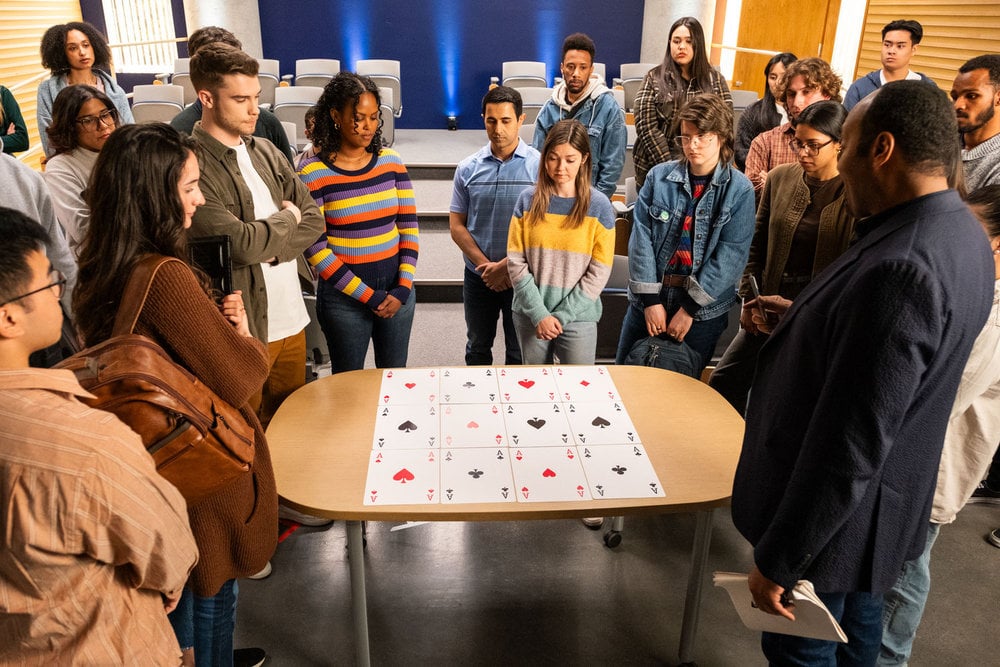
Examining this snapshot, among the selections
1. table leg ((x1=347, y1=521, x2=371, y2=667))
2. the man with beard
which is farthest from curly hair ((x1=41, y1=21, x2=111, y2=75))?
the man with beard

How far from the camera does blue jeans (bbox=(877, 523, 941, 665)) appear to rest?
75.2 inches

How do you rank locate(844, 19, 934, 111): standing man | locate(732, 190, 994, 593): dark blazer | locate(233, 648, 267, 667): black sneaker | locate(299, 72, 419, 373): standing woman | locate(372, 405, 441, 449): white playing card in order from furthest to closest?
locate(844, 19, 934, 111): standing man, locate(299, 72, 419, 373): standing woman, locate(233, 648, 267, 667): black sneaker, locate(372, 405, 441, 449): white playing card, locate(732, 190, 994, 593): dark blazer

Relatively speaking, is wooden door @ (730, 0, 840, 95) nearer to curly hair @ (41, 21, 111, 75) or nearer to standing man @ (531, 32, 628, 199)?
standing man @ (531, 32, 628, 199)

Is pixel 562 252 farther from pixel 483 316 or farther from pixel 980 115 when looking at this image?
pixel 980 115

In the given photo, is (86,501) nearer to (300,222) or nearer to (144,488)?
(144,488)

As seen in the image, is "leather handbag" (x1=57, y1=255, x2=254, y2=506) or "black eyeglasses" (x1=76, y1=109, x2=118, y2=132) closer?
"leather handbag" (x1=57, y1=255, x2=254, y2=506)

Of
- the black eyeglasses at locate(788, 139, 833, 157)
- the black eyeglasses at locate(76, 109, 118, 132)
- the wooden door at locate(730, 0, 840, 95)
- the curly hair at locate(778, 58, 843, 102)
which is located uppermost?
the wooden door at locate(730, 0, 840, 95)

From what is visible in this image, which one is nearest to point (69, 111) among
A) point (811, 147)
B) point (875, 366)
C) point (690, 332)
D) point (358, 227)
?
point (358, 227)

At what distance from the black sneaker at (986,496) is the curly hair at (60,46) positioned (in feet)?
17.1

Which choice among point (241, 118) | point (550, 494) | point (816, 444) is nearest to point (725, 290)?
point (550, 494)

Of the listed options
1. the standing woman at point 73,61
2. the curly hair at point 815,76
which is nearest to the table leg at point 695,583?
the curly hair at point 815,76

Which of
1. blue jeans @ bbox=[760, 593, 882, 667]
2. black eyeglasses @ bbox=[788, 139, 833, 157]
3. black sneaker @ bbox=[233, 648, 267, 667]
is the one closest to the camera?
blue jeans @ bbox=[760, 593, 882, 667]

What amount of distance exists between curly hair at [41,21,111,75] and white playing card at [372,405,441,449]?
135 inches

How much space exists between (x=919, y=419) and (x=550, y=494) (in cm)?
85
